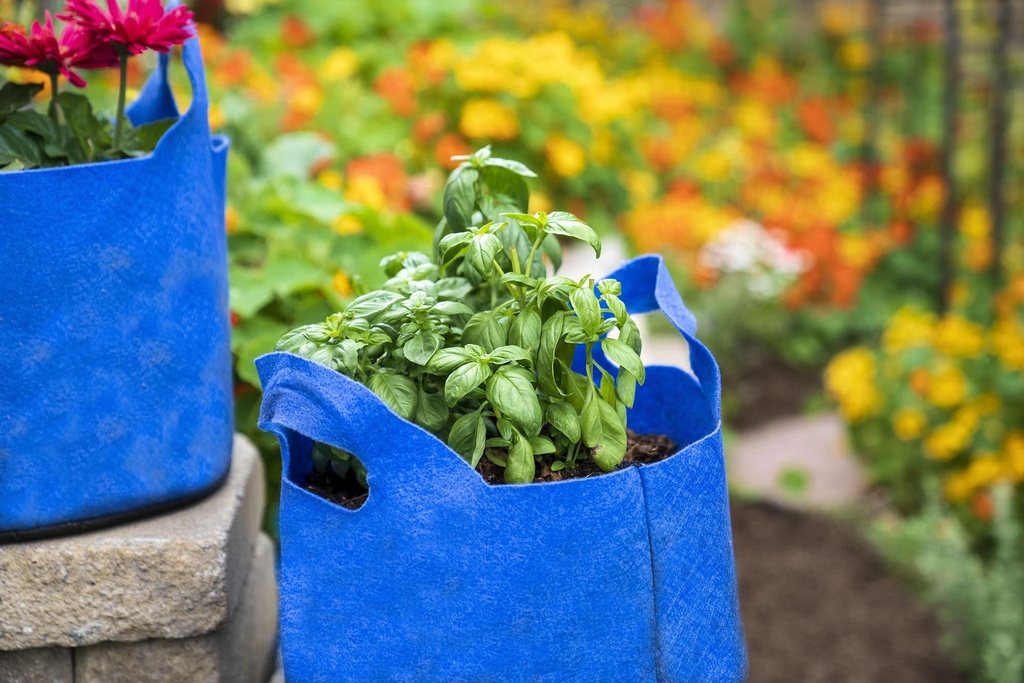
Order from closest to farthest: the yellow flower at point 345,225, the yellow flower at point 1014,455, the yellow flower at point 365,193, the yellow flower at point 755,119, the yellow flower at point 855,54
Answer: the yellow flower at point 345,225 → the yellow flower at point 365,193 → the yellow flower at point 1014,455 → the yellow flower at point 755,119 → the yellow flower at point 855,54

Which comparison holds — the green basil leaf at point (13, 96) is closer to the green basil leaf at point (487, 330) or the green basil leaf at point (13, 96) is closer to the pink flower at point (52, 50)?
the pink flower at point (52, 50)

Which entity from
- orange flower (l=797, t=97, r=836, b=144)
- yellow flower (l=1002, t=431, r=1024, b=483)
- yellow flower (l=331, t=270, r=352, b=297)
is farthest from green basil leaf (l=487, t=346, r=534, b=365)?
orange flower (l=797, t=97, r=836, b=144)

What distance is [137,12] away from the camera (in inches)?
38.5

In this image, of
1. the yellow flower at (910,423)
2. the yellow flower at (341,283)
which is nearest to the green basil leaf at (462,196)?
the yellow flower at (341,283)

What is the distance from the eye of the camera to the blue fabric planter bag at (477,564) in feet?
2.78

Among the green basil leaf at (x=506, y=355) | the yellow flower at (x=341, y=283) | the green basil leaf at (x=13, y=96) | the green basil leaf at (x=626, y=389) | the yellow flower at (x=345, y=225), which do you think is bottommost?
the yellow flower at (x=345, y=225)

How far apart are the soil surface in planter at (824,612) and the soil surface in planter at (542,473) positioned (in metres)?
1.53

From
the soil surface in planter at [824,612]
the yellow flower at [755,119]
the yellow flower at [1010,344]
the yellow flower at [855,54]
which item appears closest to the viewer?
the soil surface in planter at [824,612]

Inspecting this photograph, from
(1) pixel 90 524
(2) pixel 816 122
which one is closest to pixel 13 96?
(1) pixel 90 524

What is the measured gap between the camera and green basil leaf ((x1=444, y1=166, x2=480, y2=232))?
1025mm

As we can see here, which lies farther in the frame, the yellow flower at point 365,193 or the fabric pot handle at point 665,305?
the yellow flower at point 365,193

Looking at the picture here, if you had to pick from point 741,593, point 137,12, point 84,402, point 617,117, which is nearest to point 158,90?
point 137,12

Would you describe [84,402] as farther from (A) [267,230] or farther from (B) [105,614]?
(A) [267,230]

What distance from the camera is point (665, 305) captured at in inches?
39.4
